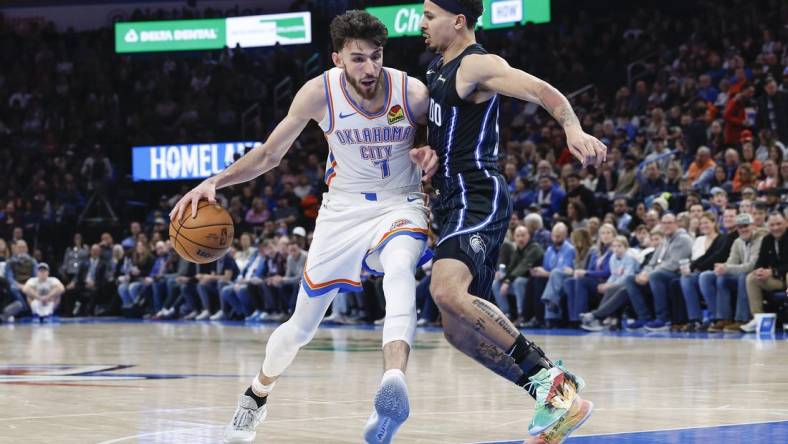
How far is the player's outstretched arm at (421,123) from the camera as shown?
5086 mm

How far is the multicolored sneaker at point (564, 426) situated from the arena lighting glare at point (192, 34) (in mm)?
23248

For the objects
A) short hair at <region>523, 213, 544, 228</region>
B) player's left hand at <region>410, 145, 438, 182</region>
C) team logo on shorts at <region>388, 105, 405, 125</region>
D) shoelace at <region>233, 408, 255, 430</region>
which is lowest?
shoelace at <region>233, 408, 255, 430</region>

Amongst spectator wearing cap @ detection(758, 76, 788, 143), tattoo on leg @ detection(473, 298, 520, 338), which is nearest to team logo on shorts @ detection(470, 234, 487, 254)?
tattoo on leg @ detection(473, 298, 520, 338)

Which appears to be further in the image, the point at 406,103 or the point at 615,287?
the point at 615,287

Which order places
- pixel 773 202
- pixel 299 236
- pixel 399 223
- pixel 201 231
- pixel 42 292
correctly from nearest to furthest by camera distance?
pixel 399 223 → pixel 201 231 → pixel 773 202 → pixel 299 236 → pixel 42 292

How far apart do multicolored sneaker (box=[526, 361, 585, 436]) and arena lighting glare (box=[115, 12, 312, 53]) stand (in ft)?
75.9

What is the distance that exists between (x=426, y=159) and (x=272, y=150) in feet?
2.50

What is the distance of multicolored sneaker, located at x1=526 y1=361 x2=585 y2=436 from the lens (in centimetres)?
461

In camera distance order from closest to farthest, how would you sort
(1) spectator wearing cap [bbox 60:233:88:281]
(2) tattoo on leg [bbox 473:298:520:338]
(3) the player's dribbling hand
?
(2) tattoo on leg [bbox 473:298:520:338]
(3) the player's dribbling hand
(1) spectator wearing cap [bbox 60:233:88:281]

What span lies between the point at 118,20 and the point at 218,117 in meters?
4.44

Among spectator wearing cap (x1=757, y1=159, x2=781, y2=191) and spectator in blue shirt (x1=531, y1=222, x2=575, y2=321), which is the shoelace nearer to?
spectator in blue shirt (x1=531, y1=222, x2=575, y2=321)

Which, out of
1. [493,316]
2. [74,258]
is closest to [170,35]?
[74,258]

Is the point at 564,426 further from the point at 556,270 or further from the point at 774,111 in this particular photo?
the point at 774,111

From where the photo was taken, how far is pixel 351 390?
7.25 m
